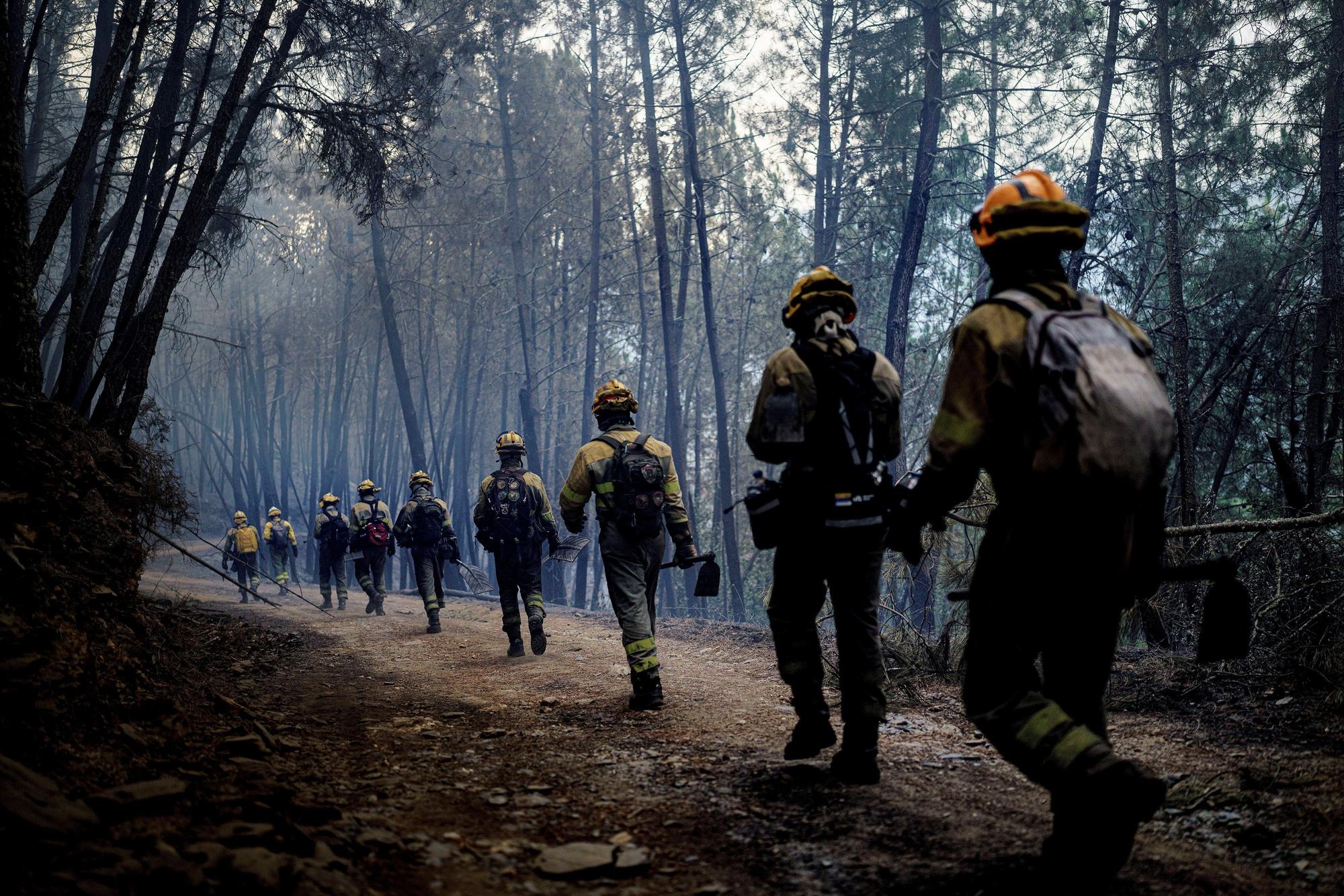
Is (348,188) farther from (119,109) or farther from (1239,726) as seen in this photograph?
(1239,726)

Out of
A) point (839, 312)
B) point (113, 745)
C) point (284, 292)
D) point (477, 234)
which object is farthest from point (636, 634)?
point (284, 292)

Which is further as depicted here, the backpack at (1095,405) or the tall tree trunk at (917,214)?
the tall tree trunk at (917,214)

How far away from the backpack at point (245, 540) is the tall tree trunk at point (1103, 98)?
683 inches

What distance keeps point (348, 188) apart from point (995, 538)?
351 inches

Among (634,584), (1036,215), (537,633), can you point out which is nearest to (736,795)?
(1036,215)

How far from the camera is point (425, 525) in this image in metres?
11.9

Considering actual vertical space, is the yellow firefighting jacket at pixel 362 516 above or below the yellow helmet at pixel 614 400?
below

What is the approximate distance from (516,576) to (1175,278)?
7.44 metres

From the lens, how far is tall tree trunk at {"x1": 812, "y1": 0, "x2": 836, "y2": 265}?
53.8ft

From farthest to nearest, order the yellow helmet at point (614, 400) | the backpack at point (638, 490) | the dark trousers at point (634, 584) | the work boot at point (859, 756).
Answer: the yellow helmet at point (614, 400)
the backpack at point (638, 490)
the dark trousers at point (634, 584)
the work boot at point (859, 756)

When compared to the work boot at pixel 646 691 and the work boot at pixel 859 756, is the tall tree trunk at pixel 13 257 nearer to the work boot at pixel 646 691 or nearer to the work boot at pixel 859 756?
the work boot at pixel 646 691

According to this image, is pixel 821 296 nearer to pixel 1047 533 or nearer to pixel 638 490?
pixel 1047 533

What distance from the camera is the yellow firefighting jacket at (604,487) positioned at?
6.30m

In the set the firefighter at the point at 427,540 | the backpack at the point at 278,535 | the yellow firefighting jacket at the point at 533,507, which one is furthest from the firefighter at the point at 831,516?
the backpack at the point at 278,535
